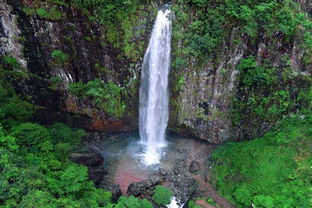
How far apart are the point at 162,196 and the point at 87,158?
488 cm

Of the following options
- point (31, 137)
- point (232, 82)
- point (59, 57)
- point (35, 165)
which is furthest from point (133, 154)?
point (232, 82)

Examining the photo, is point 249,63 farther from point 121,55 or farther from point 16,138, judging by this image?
point 16,138

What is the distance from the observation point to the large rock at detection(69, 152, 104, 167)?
47.1ft

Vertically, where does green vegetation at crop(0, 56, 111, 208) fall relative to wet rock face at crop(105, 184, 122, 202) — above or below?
above

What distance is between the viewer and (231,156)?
50.0 ft

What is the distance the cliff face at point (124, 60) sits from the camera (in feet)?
44.8

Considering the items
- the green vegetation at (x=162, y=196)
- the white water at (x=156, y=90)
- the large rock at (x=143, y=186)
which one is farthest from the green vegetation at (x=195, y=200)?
the white water at (x=156, y=90)

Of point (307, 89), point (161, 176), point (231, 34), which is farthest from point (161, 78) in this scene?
point (307, 89)

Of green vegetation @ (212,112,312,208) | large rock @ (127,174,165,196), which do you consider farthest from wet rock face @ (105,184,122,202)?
green vegetation @ (212,112,312,208)

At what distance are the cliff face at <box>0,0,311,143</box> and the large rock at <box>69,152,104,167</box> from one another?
2954 millimetres

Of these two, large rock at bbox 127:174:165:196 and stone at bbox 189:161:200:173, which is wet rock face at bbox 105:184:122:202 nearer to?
large rock at bbox 127:174:165:196

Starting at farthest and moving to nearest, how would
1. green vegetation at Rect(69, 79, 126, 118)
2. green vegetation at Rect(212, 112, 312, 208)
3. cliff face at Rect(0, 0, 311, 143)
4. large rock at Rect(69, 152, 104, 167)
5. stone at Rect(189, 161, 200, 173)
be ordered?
1. green vegetation at Rect(69, 79, 126, 118)
2. stone at Rect(189, 161, 200, 173)
3. large rock at Rect(69, 152, 104, 167)
4. cliff face at Rect(0, 0, 311, 143)
5. green vegetation at Rect(212, 112, 312, 208)

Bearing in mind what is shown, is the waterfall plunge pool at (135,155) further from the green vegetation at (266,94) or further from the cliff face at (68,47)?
the green vegetation at (266,94)

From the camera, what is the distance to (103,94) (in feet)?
52.2
